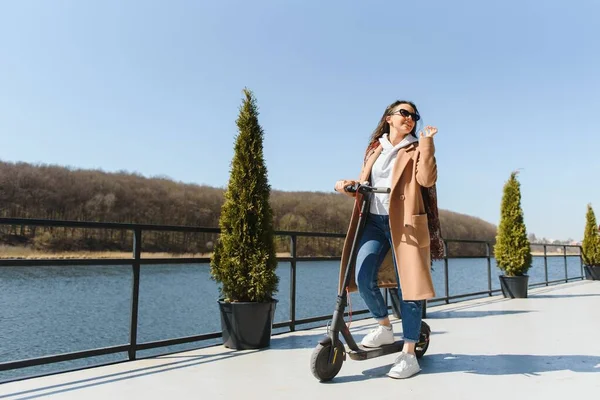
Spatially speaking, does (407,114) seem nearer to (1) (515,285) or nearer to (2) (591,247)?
(1) (515,285)

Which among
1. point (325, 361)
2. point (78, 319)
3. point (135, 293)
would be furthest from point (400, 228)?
point (78, 319)

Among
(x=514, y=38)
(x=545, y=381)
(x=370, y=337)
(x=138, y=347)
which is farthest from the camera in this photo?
(x=514, y=38)

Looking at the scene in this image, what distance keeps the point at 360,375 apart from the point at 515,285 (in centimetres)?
532

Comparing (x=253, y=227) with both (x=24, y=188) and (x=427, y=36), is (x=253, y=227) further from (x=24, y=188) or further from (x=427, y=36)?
(x=24, y=188)

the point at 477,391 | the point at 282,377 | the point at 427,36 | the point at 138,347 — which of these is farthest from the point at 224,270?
the point at 427,36

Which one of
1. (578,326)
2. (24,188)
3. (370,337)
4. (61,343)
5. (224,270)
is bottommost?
(61,343)

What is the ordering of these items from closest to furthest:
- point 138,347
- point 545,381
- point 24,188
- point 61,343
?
point 545,381, point 138,347, point 61,343, point 24,188

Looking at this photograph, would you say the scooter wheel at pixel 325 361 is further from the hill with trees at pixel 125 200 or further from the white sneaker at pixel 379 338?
the hill with trees at pixel 125 200

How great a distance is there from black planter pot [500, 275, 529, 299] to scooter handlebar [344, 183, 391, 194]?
5416 millimetres

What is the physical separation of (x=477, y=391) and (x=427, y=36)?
564 centimetres

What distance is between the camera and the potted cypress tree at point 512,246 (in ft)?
21.4

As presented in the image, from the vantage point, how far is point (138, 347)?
103 inches

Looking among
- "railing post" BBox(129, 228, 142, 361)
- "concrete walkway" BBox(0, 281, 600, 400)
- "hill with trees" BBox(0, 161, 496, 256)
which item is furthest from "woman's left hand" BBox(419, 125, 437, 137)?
"hill with trees" BBox(0, 161, 496, 256)

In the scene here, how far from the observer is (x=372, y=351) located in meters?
2.24
